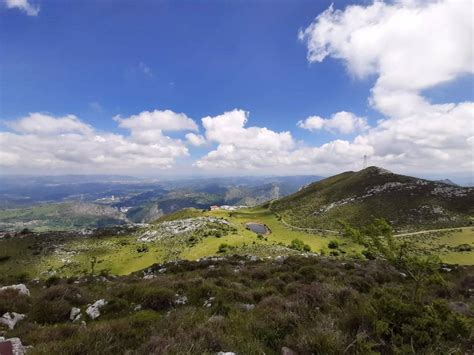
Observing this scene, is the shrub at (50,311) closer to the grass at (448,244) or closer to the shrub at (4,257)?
the grass at (448,244)

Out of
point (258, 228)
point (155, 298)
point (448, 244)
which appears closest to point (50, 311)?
point (155, 298)

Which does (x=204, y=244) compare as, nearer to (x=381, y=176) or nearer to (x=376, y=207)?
(x=376, y=207)

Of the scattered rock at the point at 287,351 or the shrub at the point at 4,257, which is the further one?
the shrub at the point at 4,257

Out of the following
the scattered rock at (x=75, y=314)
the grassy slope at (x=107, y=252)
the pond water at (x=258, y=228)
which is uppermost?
the scattered rock at (x=75, y=314)

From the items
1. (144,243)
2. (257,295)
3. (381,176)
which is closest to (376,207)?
(381,176)

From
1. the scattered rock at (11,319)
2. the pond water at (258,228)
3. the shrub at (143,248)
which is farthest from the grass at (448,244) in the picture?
the scattered rock at (11,319)

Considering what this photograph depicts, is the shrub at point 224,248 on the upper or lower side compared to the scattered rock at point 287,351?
lower
